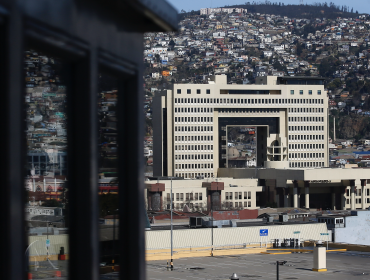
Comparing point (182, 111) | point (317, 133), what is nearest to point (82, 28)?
point (182, 111)

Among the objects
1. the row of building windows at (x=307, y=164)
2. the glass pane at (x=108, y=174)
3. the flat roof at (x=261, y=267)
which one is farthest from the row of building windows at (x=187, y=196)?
the glass pane at (x=108, y=174)

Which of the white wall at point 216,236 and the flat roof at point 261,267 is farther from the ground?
the white wall at point 216,236

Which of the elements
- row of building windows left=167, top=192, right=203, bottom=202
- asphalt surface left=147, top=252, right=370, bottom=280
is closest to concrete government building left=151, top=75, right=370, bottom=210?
row of building windows left=167, top=192, right=203, bottom=202

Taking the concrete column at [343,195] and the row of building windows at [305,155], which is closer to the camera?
the concrete column at [343,195]

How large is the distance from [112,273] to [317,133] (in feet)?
445

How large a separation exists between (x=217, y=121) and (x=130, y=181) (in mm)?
126610

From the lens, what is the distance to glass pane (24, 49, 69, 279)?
364cm

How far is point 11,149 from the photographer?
10.2ft

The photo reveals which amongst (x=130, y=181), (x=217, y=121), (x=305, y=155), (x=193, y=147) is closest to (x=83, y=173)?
(x=130, y=181)

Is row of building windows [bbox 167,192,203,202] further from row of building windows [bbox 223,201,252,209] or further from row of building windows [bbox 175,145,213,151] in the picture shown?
row of building windows [bbox 175,145,213,151]

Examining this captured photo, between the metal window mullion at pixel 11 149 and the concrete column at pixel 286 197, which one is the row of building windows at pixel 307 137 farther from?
the metal window mullion at pixel 11 149

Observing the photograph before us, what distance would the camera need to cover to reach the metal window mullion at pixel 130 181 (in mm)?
4578

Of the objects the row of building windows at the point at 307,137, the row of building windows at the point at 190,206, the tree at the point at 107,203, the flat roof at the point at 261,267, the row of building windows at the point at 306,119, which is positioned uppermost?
the row of building windows at the point at 306,119

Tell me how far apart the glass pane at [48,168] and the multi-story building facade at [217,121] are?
4889 inches
